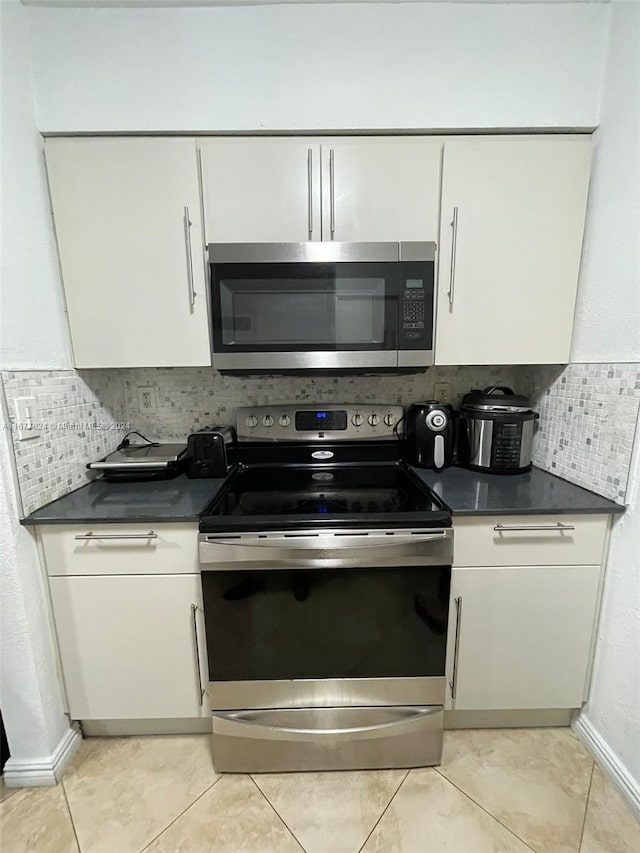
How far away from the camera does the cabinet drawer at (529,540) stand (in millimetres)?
1204

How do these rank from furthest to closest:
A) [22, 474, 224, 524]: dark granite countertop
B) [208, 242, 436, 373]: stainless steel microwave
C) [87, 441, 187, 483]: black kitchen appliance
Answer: [87, 441, 187, 483]: black kitchen appliance
[208, 242, 436, 373]: stainless steel microwave
[22, 474, 224, 524]: dark granite countertop

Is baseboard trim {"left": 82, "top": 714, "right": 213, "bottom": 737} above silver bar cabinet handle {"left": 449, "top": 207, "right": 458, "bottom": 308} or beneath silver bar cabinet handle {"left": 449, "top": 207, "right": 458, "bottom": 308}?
beneath

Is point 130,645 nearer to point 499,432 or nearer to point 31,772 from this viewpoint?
point 31,772

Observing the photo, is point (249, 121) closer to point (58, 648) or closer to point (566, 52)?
point (566, 52)

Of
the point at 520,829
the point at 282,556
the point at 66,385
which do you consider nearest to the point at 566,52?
the point at 282,556

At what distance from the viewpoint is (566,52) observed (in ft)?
3.95

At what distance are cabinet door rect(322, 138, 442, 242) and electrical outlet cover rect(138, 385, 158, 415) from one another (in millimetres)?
999

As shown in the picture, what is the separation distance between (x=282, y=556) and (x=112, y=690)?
2.62 ft

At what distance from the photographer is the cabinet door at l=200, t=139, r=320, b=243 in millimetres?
1246

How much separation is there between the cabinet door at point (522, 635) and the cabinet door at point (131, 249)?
49.8 inches

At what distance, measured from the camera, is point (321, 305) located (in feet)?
4.30

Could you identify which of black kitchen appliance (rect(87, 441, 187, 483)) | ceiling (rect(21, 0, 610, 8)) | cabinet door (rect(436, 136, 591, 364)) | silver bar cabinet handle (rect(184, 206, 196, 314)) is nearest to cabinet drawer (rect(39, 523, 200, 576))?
black kitchen appliance (rect(87, 441, 187, 483))

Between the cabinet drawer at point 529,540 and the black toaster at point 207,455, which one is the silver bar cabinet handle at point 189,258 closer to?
the black toaster at point 207,455

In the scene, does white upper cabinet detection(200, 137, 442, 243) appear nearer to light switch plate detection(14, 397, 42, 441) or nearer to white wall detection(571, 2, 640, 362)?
white wall detection(571, 2, 640, 362)
